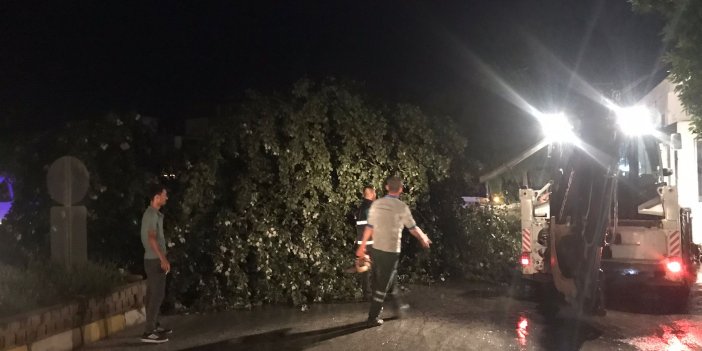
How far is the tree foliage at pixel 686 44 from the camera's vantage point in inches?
359

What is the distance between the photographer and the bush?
6.34 metres

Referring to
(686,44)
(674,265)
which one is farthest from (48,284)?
(686,44)

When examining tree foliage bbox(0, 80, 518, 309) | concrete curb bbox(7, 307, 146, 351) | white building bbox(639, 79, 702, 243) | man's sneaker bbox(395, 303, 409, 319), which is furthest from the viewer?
white building bbox(639, 79, 702, 243)

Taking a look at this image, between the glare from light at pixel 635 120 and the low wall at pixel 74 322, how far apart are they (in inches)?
251

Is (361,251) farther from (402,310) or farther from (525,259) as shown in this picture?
(525,259)

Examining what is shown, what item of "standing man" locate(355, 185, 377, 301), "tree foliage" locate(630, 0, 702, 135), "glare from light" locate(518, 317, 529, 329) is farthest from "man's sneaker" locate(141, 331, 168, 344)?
"tree foliage" locate(630, 0, 702, 135)

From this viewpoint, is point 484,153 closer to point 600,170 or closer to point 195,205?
point 600,170

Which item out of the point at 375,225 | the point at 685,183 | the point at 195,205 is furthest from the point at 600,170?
the point at 685,183

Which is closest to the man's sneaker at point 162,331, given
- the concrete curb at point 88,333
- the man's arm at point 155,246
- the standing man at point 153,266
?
the standing man at point 153,266

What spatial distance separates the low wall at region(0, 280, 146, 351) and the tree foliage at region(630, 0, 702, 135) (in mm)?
8265

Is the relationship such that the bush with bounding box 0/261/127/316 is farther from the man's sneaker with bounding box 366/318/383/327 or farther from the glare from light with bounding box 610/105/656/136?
the glare from light with bounding box 610/105/656/136

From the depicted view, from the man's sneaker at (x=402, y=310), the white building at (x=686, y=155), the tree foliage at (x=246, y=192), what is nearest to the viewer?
the man's sneaker at (x=402, y=310)

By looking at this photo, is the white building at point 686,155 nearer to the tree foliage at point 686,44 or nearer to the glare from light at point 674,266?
the tree foliage at point 686,44

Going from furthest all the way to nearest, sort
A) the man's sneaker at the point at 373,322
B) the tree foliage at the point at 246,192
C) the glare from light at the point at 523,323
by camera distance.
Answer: the tree foliage at the point at 246,192, the glare from light at the point at 523,323, the man's sneaker at the point at 373,322
